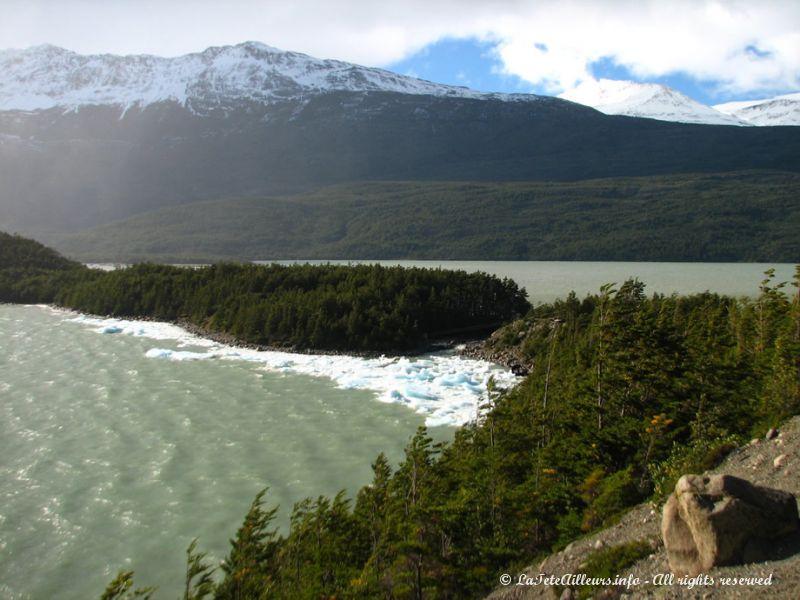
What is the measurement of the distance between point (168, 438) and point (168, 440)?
1.10 feet

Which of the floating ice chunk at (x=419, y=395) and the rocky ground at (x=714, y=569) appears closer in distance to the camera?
the rocky ground at (x=714, y=569)

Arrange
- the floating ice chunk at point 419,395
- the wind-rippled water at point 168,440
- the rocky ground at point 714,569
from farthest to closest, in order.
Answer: the floating ice chunk at point 419,395, the wind-rippled water at point 168,440, the rocky ground at point 714,569

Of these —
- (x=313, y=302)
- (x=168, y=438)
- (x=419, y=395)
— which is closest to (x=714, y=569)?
(x=168, y=438)

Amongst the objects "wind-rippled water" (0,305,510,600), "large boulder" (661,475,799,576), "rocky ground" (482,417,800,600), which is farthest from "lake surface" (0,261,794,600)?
"large boulder" (661,475,799,576)

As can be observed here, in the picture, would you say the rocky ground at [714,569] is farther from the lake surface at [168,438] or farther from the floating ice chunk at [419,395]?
the floating ice chunk at [419,395]

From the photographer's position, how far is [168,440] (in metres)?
31.3

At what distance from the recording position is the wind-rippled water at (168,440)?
20.5 metres

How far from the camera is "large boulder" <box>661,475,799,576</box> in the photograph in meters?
9.20

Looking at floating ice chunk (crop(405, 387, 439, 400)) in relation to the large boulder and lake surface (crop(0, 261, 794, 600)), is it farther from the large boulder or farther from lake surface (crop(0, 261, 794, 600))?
the large boulder

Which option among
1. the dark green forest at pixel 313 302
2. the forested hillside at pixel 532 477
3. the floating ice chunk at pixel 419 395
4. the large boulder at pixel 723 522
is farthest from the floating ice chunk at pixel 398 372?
the large boulder at pixel 723 522

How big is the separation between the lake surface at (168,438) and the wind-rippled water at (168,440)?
0.08 m

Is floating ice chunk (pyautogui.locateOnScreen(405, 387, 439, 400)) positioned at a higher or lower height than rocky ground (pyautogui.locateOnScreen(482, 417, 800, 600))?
lower

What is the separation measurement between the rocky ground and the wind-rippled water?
11.6 meters

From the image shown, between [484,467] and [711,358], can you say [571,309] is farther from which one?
[484,467]
